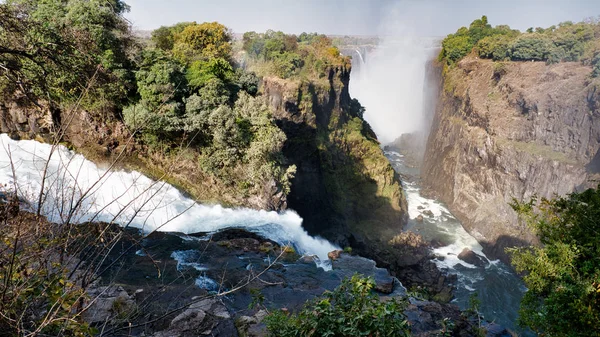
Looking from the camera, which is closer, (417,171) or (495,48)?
(495,48)

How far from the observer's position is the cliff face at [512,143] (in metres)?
26.3

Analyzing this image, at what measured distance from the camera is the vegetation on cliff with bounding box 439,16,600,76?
3066 cm

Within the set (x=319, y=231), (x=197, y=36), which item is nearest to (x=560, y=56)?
(x=319, y=231)

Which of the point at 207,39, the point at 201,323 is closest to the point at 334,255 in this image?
the point at 201,323

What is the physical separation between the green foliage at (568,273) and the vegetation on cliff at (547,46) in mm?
24659

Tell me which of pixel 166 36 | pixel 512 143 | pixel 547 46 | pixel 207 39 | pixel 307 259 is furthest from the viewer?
pixel 547 46

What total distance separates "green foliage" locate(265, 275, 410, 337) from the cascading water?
678 inches

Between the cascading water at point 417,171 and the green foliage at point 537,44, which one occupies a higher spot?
the green foliage at point 537,44

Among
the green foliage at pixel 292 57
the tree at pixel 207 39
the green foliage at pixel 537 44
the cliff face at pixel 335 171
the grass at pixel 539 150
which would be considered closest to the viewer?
the tree at pixel 207 39

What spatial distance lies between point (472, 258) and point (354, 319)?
24.9m

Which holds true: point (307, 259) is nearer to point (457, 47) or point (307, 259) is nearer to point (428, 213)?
point (428, 213)

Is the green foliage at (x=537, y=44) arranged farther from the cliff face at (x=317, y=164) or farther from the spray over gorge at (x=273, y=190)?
the cliff face at (x=317, y=164)

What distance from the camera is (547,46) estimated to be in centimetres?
3303

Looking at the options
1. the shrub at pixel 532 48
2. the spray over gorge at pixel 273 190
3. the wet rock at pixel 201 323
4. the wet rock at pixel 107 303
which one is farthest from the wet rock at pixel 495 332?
the shrub at pixel 532 48
